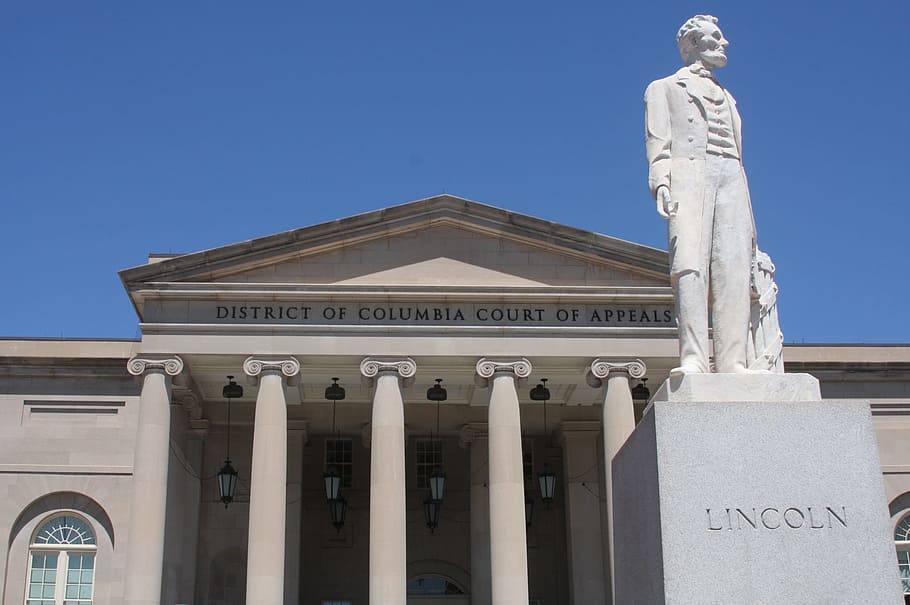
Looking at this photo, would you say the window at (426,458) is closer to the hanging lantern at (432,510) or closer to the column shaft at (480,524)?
the column shaft at (480,524)

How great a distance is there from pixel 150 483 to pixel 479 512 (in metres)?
10.2

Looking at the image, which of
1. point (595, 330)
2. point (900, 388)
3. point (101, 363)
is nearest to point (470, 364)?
point (595, 330)

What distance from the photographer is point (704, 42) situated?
9945mm

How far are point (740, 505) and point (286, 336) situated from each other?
22.3 metres

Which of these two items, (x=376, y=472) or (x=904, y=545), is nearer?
(x=376, y=472)

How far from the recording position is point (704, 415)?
8.30 metres

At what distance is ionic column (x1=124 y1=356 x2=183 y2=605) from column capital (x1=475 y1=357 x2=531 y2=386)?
306 inches

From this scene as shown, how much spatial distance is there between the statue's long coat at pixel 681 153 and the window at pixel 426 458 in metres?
27.9

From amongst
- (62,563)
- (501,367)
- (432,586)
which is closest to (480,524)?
(432,586)

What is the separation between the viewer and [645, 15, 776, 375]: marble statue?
9.11 m

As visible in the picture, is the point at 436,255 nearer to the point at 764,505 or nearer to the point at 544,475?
the point at 544,475

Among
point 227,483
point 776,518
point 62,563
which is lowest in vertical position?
point 776,518

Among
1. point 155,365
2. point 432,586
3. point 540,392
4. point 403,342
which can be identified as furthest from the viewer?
point 432,586

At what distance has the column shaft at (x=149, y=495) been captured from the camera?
27.3 metres
